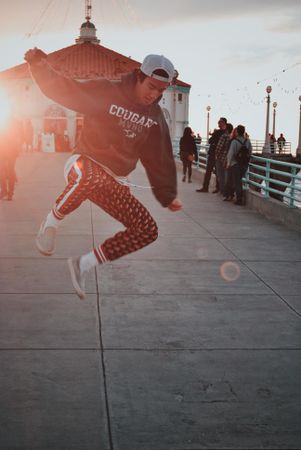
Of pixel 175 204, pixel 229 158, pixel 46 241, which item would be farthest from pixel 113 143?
pixel 229 158

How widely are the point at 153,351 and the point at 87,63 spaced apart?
56211mm

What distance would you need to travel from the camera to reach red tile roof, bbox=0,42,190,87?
186ft

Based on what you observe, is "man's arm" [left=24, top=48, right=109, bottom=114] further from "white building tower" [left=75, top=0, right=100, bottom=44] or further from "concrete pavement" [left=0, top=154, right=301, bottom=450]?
"white building tower" [left=75, top=0, right=100, bottom=44]

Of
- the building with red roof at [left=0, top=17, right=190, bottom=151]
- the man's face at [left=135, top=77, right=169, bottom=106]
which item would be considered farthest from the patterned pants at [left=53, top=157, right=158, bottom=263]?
the building with red roof at [left=0, top=17, right=190, bottom=151]

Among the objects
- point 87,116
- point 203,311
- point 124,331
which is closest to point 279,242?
point 203,311

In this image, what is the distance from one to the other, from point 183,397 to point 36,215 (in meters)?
8.68

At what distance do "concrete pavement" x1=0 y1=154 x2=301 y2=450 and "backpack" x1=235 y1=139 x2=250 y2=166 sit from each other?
Result: 5570 mm

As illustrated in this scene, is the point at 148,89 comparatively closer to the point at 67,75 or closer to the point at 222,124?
the point at 222,124

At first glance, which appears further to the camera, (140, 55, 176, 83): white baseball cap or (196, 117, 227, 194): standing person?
(196, 117, 227, 194): standing person

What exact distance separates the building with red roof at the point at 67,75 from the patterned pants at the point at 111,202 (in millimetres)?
48985

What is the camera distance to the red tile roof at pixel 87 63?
56.7 m

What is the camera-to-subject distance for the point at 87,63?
58.3 metres

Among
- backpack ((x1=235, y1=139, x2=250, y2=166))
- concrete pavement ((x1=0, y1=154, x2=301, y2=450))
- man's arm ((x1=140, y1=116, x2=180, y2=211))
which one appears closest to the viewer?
concrete pavement ((x1=0, y1=154, x2=301, y2=450))

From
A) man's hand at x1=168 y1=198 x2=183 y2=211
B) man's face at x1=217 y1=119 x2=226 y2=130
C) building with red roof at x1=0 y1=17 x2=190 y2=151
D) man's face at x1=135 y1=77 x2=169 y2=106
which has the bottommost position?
man's hand at x1=168 y1=198 x2=183 y2=211
